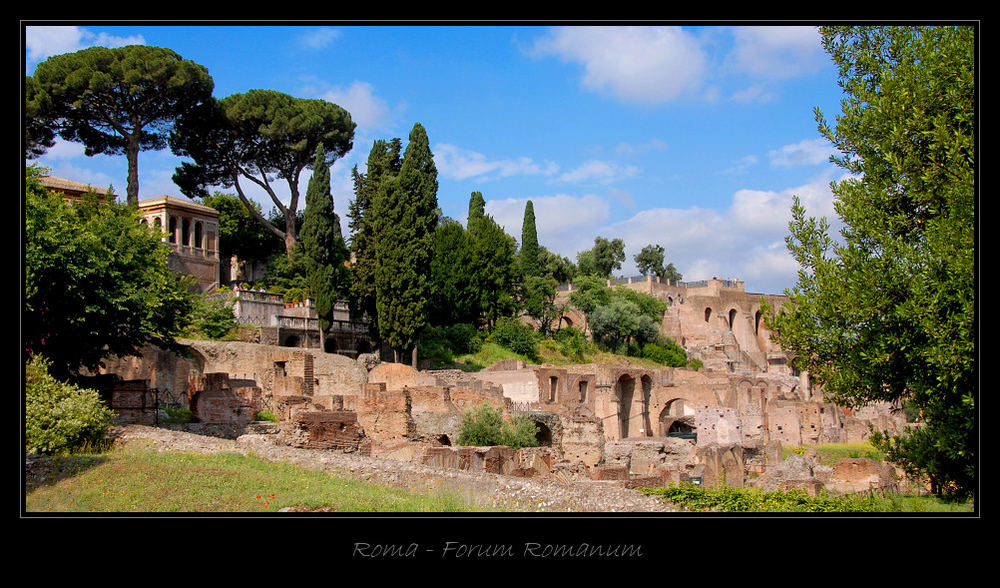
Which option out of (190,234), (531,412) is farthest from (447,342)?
(531,412)

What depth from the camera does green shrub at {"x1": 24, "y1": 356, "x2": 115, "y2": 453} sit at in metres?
13.5

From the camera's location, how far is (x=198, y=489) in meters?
11.6

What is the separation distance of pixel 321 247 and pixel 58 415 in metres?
24.0

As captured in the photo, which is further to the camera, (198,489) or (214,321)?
(214,321)

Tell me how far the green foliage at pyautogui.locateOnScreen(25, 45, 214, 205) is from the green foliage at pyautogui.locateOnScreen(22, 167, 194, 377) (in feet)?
58.6

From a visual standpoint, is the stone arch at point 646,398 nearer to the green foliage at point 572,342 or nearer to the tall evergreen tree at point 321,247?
the green foliage at point 572,342

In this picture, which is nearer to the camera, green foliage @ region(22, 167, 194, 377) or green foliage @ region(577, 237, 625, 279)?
green foliage @ region(22, 167, 194, 377)

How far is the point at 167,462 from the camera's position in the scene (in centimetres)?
1311

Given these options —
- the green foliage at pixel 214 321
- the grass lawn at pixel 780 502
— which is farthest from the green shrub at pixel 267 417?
the grass lawn at pixel 780 502

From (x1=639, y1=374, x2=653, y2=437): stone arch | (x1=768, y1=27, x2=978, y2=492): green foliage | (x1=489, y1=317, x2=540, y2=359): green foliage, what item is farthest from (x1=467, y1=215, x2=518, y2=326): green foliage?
(x1=768, y1=27, x2=978, y2=492): green foliage

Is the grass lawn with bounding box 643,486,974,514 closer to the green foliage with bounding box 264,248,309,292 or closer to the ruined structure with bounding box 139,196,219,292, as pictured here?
the green foliage with bounding box 264,248,309,292

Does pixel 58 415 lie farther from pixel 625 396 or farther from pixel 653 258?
pixel 653 258

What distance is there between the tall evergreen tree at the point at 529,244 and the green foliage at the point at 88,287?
1306 inches

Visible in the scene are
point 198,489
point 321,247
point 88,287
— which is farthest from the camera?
point 321,247
